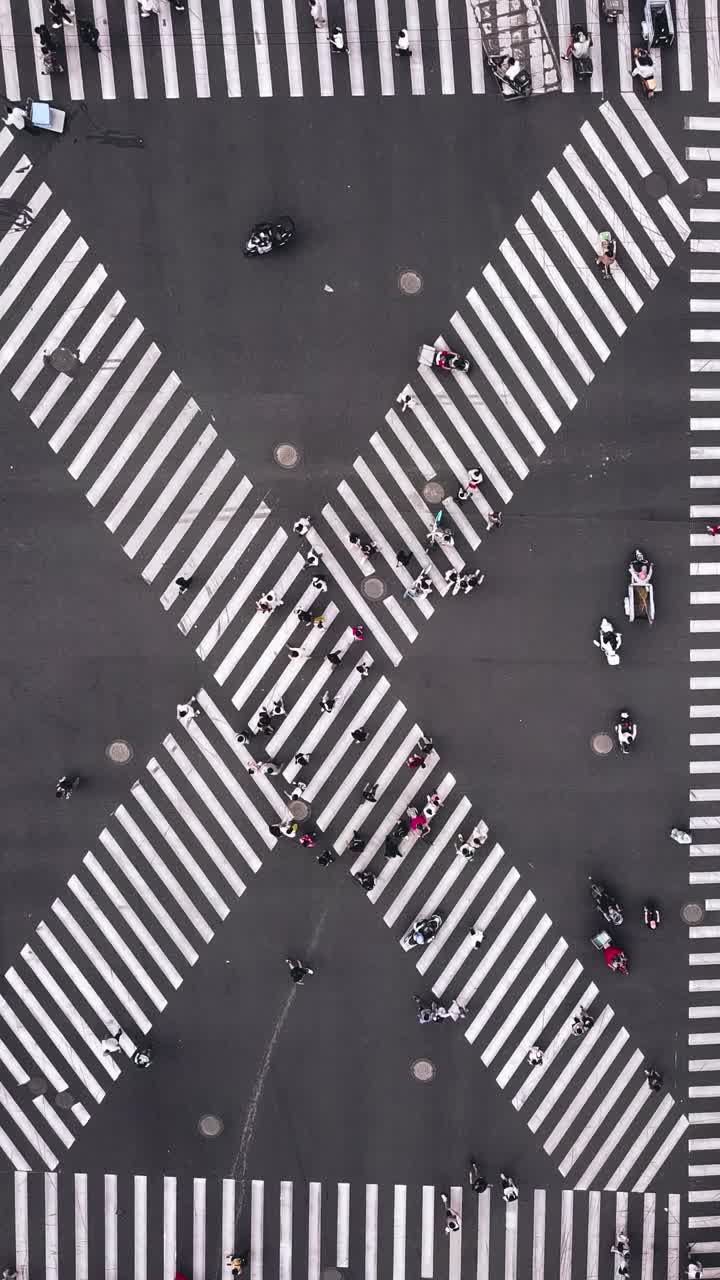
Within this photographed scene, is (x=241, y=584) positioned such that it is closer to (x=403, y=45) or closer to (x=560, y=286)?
(x=560, y=286)

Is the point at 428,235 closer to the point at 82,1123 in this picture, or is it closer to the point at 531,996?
the point at 531,996

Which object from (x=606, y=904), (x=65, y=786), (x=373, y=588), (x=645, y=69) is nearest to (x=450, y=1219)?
(x=606, y=904)

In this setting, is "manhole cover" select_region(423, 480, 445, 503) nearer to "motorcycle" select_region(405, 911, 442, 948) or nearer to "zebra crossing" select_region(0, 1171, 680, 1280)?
"motorcycle" select_region(405, 911, 442, 948)

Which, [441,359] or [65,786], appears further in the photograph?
[65,786]

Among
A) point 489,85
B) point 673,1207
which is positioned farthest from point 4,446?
point 673,1207

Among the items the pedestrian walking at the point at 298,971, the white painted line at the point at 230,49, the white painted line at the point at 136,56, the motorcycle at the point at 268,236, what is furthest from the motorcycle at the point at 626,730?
the white painted line at the point at 136,56

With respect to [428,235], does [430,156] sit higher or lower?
A: higher
